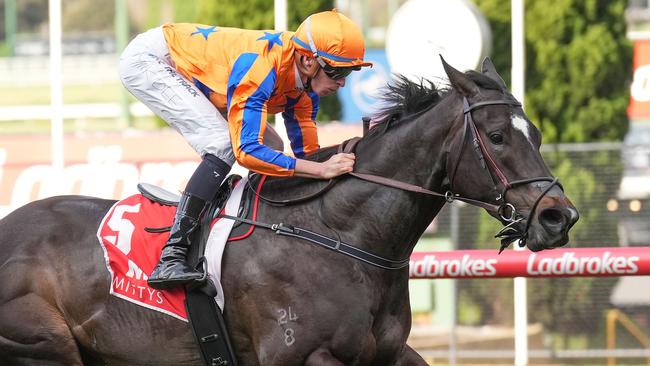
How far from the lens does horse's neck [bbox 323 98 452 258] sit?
4.34 m

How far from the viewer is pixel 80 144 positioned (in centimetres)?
980

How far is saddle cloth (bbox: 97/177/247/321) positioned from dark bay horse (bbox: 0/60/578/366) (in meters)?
0.05

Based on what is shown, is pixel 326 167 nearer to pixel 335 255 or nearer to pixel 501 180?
pixel 335 255

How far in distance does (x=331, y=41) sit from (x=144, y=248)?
1123 mm

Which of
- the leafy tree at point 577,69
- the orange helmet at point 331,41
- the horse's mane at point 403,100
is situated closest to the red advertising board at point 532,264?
the horse's mane at point 403,100

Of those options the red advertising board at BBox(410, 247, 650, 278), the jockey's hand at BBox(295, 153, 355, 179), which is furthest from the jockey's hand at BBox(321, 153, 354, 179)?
the red advertising board at BBox(410, 247, 650, 278)

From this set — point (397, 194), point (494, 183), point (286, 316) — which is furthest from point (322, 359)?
point (494, 183)

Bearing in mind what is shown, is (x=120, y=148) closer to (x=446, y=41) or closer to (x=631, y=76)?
(x=446, y=41)

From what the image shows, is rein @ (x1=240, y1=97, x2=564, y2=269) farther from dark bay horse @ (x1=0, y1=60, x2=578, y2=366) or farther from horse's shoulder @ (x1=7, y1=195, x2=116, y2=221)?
horse's shoulder @ (x1=7, y1=195, x2=116, y2=221)

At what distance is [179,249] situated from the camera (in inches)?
175

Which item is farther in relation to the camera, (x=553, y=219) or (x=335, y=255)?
(x=335, y=255)

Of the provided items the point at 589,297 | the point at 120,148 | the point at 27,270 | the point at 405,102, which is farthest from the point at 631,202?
the point at 27,270

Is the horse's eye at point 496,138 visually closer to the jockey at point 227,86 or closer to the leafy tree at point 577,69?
the jockey at point 227,86

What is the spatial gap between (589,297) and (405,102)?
17.2 ft
